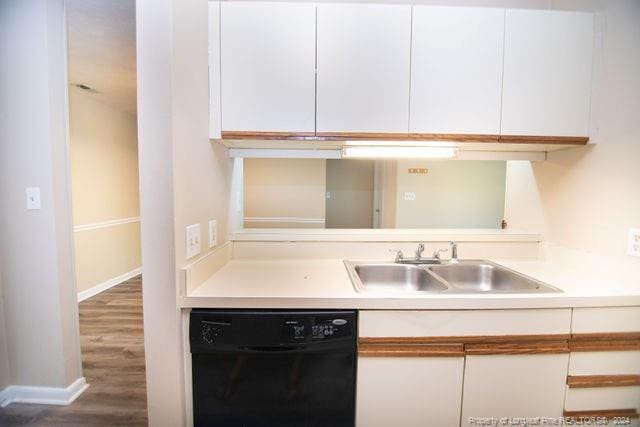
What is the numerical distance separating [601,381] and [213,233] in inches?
73.0

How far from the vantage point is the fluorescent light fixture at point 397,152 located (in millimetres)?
1604

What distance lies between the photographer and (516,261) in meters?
1.76

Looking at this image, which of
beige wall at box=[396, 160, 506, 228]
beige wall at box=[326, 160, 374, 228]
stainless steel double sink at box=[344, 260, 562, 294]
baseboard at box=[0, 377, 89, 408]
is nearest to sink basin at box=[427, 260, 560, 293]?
stainless steel double sink at box=[344, 260, 562, 294]

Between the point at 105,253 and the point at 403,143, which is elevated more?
the point at 403,143

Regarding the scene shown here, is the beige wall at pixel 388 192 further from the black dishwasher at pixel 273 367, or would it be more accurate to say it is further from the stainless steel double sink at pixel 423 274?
the black dishwasher at pixel 273 367

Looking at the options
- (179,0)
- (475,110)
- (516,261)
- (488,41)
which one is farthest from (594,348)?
(179,0)

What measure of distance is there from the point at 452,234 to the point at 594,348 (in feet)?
2.60

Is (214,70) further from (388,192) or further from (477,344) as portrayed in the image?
(388,192)

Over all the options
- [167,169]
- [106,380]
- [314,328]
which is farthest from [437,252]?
[106,380]

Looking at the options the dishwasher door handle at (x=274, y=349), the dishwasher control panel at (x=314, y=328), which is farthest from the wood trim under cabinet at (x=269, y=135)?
the dishwasher door handle at (x=274, y=349)

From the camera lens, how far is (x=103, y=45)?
2.50m

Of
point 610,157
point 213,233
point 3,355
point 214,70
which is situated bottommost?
point 3,355

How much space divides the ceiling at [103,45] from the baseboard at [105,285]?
238cm

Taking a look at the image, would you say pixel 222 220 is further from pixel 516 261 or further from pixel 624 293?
pixel 624 293
